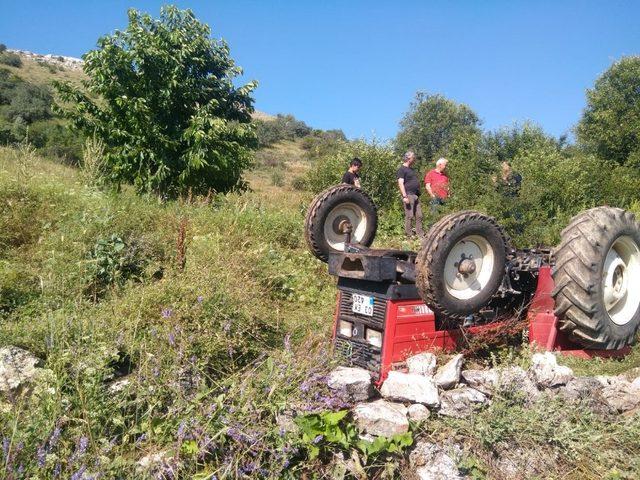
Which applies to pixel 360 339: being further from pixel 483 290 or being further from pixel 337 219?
pixel 337 219

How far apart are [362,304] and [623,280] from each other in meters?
2.59

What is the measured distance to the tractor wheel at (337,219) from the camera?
504 cm

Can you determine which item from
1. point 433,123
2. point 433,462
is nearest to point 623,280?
point 433,462

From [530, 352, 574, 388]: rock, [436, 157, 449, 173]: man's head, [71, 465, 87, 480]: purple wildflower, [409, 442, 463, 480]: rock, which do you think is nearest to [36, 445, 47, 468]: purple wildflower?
[71, 465, 87, 480]: purple wildflower

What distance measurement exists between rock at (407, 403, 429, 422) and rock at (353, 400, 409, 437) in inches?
2.5

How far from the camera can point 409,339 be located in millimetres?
3768

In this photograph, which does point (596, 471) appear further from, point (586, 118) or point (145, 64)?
point (586, 118)

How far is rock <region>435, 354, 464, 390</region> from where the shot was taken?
3.28 meters

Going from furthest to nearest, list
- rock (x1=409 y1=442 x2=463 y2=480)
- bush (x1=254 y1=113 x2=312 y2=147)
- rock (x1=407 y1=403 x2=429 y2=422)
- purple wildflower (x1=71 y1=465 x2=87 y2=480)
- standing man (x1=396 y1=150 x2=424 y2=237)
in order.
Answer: bush (x1=254 y1=113 x2=312 y2=147), standing man (x1=396 y1=150 x2=424 y2=237), rock (x1=407 y1=403 x2=429 y2=422), rock (x1=409 y1=442 x2=463 y2=480), purple wildflower (x1=71 y1=465 x2=87 y2=480)

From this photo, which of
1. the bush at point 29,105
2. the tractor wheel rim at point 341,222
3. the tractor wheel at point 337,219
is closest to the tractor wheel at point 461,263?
the tractor wheel at point 337,219

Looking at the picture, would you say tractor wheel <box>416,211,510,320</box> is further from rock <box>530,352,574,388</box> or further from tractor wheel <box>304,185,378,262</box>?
tractor wheel <box>304,185,378,262</box>

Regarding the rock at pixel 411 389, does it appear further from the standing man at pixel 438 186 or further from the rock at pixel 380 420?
the standing man at pixel 438 186

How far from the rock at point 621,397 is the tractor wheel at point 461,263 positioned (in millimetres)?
1003

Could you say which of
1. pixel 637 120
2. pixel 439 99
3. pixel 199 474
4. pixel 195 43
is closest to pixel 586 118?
pixel 637 120
